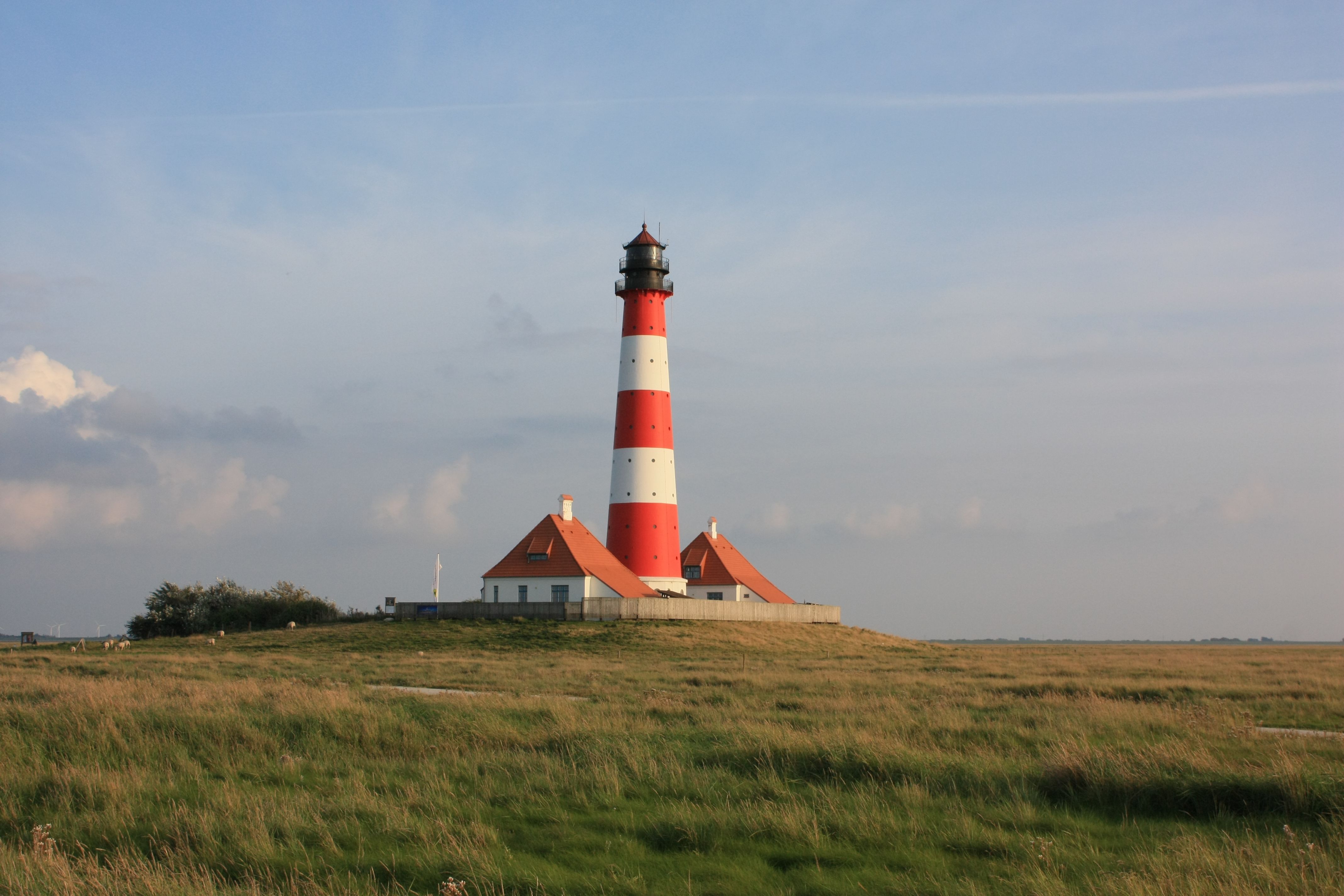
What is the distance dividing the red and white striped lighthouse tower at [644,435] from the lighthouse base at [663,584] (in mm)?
51

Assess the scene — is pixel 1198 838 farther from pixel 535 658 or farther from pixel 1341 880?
pixel 535 658

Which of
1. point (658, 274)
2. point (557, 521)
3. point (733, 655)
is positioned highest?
point (658, 274)

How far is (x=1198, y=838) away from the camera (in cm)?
961

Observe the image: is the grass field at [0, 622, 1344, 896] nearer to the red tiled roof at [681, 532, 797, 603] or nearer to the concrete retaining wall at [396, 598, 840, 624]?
the concrete retaining wall at [396, 598, 840, 624]

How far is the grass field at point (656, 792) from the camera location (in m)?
9.03

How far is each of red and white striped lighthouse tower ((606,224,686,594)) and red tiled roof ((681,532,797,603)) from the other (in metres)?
9.98

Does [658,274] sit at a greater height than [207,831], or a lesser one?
Result: greater

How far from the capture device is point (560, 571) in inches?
2184

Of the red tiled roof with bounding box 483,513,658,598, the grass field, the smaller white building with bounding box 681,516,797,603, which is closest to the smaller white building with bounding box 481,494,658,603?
the red tiled roof with bounding box 483,513,658,598

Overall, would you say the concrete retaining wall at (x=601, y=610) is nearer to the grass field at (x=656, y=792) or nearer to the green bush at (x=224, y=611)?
the green bush at (x=224, y=611)

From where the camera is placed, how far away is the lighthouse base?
187ft

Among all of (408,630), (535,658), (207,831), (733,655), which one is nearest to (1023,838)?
(207,831)

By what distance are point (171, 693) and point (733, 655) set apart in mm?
25770

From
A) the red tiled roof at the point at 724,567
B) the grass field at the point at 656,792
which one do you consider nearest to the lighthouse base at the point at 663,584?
the red tiled roof at the point at 724,567
